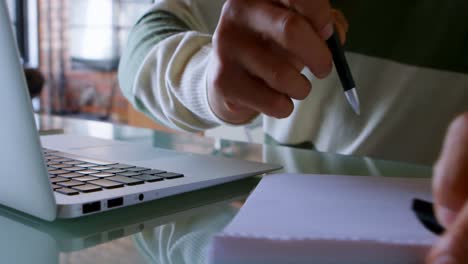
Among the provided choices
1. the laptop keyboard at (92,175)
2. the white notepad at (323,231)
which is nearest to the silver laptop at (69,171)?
the laptop keyboard at (92,175)

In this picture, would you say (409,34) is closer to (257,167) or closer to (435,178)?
(257,167)

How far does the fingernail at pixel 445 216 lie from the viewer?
0.60 feet

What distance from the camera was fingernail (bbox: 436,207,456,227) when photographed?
183 mm

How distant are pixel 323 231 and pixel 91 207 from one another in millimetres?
161

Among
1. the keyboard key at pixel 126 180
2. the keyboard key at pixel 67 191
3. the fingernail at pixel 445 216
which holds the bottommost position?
the keyboard key at pixel 126 180

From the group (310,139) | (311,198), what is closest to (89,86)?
(310,139)

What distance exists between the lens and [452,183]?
0.18 metres

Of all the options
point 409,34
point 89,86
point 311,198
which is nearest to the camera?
point 311,198

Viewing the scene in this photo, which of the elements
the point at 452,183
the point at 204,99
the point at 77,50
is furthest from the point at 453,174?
the point at 77,50

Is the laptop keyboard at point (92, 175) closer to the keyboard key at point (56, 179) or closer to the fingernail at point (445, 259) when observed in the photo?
the keyboard key at point (56, 179)

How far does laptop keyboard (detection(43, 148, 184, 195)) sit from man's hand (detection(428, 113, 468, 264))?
228 millimetres

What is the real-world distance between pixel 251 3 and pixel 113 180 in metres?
0.18

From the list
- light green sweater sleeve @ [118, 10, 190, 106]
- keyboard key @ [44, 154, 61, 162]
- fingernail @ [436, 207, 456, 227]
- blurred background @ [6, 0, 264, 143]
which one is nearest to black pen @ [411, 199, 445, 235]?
fingernail @ [436, 207, 456, 227]

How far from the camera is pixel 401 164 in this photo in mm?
583
